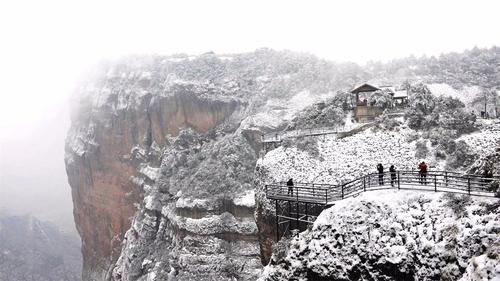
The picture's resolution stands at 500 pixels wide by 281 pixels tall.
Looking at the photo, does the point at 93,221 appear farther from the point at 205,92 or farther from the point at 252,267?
the point at 252,267

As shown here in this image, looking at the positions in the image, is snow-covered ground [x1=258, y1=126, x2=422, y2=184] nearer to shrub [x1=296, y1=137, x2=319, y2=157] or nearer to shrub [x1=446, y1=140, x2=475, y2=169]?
shrub [x1=296, y1=137, x2=319, y2=157]

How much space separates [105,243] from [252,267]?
1997 inches

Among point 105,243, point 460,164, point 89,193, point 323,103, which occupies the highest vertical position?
point 323,103

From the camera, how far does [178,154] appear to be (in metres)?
61.8

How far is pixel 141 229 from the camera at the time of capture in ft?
195

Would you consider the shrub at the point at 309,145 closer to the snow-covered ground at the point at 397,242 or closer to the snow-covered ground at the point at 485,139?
the snow-covered ground at the point at 485,139

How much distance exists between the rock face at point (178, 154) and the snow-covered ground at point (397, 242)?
2058 centimetres

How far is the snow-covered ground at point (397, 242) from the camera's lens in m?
18.7

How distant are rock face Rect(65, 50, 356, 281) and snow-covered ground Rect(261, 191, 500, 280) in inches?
810

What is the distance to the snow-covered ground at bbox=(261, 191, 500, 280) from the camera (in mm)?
18734

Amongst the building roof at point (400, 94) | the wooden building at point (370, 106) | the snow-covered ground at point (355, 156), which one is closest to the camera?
the snow-covered ground at point (355, 156)

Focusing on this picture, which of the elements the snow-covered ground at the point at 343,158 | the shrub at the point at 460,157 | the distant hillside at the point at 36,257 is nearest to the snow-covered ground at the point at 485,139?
the shrub at the point at 460,157

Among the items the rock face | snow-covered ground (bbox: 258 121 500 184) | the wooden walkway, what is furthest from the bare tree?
the wooden walkway

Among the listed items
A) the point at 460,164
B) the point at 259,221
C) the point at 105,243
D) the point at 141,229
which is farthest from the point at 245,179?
the point at 105,243
